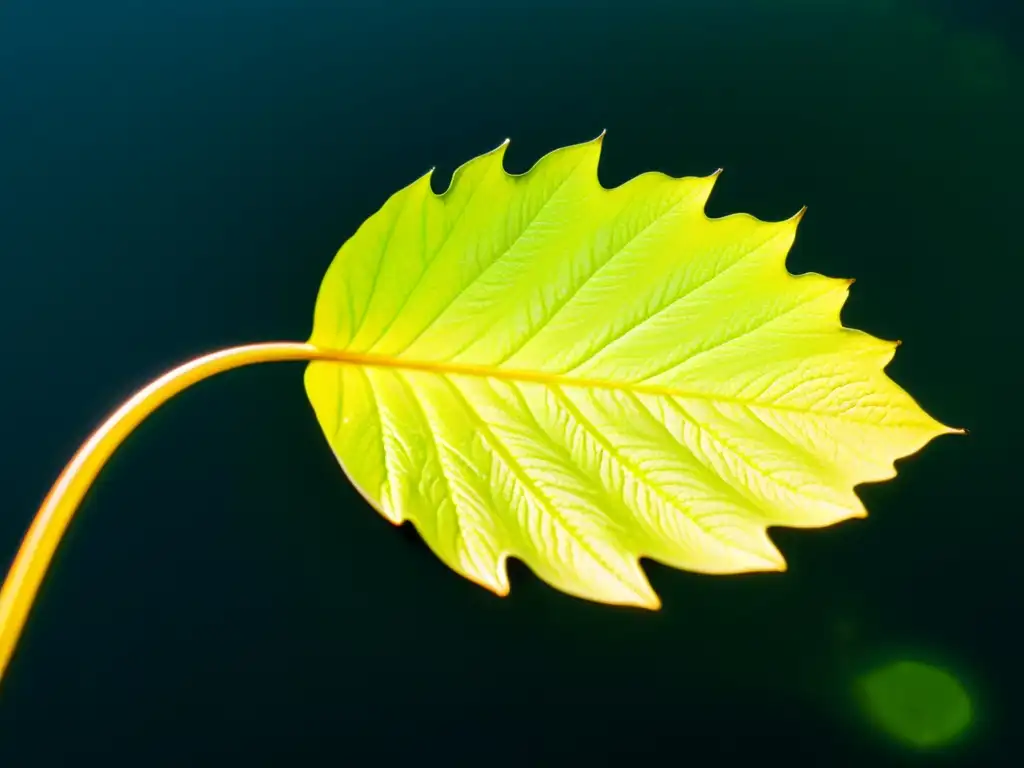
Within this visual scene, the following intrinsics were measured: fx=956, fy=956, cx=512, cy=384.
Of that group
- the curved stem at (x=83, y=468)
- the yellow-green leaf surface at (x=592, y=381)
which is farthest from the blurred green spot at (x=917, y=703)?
the curved stem at (x=83, y=468)

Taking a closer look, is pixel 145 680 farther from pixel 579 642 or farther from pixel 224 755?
pixel 579 642

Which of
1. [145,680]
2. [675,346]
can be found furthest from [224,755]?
[675,346]

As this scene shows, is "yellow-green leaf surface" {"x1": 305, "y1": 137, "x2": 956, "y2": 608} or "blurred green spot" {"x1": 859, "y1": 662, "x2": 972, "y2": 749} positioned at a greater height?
"yellow-green leaf surface" {"x1": 305, "y1": 137, "x2": 956, "y2": 608}

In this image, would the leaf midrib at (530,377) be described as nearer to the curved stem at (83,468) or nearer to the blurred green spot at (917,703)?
the curved stem at (83,468)

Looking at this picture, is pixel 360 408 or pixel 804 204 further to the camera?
pixel 804 204

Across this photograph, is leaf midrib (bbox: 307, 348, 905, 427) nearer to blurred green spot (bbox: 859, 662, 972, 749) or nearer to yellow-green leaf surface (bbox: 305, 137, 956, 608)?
yellow-green leaf surface (bbox: 305, 137, 956, 608)

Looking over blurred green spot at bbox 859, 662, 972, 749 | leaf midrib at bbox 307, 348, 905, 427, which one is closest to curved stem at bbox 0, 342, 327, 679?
leaf midrib at bbox 307, 348, 905, 427
